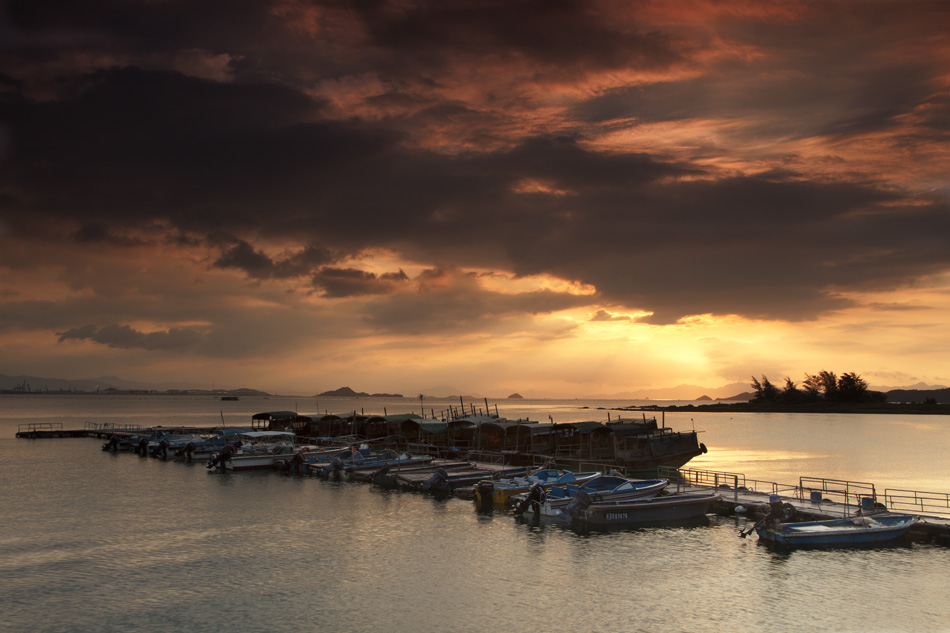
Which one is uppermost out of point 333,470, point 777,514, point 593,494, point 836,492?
point 836,492

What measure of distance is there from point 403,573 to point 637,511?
15831mm

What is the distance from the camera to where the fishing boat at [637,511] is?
3753 cm

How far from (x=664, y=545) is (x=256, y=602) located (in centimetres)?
1994

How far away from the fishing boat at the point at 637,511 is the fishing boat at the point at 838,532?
588cm

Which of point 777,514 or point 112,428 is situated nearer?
point 777,514

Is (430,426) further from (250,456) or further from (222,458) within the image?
(222,458)

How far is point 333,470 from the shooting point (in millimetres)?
59281

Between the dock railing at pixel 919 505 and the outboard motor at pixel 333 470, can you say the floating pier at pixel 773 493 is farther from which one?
the outboard motor at pixel 333 470

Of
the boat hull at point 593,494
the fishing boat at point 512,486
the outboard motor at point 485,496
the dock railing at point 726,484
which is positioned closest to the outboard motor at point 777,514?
the dock railing at point 726,484

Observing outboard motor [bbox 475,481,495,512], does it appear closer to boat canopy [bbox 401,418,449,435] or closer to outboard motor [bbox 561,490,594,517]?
outboard motor [bbox 561,490,594,517]

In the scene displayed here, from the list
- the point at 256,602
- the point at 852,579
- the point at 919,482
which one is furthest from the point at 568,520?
the point at 919,482

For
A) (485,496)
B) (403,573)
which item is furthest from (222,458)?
(403,573)

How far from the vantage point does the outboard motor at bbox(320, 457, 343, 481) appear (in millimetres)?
58688

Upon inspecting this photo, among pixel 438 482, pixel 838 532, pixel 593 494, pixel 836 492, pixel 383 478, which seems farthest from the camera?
pixel 383 478
